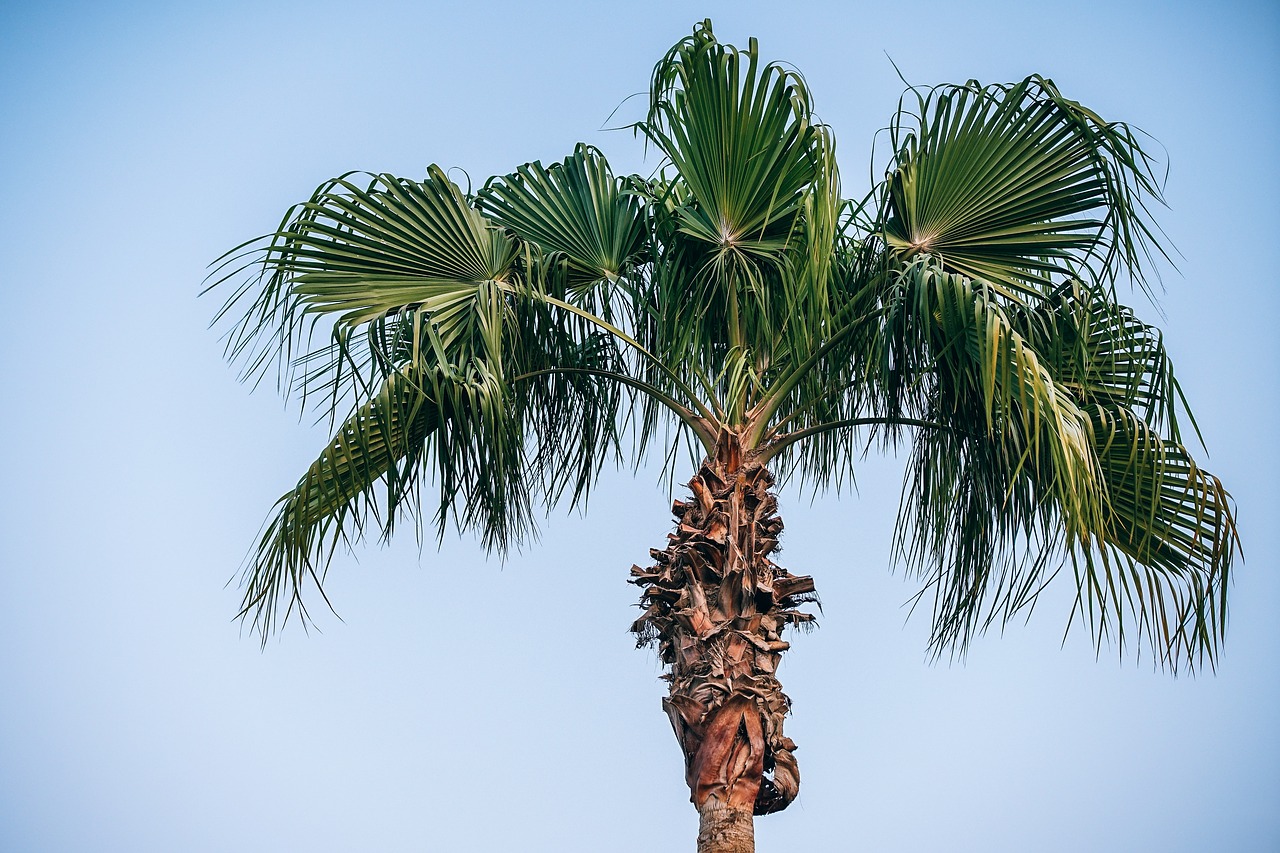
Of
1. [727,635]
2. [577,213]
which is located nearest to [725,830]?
[727,635]

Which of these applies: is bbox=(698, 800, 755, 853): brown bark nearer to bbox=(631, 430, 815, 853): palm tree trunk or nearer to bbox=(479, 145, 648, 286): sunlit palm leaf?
bbox=(631, 430, 815, 853): palm tree trunk

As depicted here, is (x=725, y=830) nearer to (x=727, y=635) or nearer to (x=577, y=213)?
(x=727, y=635)

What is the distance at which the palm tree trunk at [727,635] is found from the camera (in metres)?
6.37

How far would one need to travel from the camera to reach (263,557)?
22.7 ft

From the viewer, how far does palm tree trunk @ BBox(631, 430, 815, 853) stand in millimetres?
6367

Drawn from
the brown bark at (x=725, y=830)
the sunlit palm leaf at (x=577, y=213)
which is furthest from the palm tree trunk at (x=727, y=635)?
the sunlit palm leaf at (x=577, y=213)

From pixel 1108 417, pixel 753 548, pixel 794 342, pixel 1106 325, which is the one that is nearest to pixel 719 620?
pixel 753 548

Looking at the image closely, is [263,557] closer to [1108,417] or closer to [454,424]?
[454,424]

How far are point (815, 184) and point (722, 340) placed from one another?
0.99 m

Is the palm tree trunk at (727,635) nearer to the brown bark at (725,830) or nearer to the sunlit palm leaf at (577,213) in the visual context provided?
the brown bark at (725,830)

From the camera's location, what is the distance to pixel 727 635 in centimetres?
652

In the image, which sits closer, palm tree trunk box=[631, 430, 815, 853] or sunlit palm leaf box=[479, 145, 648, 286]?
palm tree trunk box=[631, 430, 815, 853]

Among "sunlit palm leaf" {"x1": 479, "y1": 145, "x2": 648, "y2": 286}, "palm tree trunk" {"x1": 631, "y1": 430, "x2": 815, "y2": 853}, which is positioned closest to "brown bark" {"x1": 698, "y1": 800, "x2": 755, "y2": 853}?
"palm tree trunk" {"x1": 631, "y1": 430, "x2": 815, "y2": 853}

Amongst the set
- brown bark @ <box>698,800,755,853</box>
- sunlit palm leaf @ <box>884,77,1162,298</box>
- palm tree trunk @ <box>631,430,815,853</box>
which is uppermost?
sunlit palm leaf @ <box>884,77,1162,298</box>
